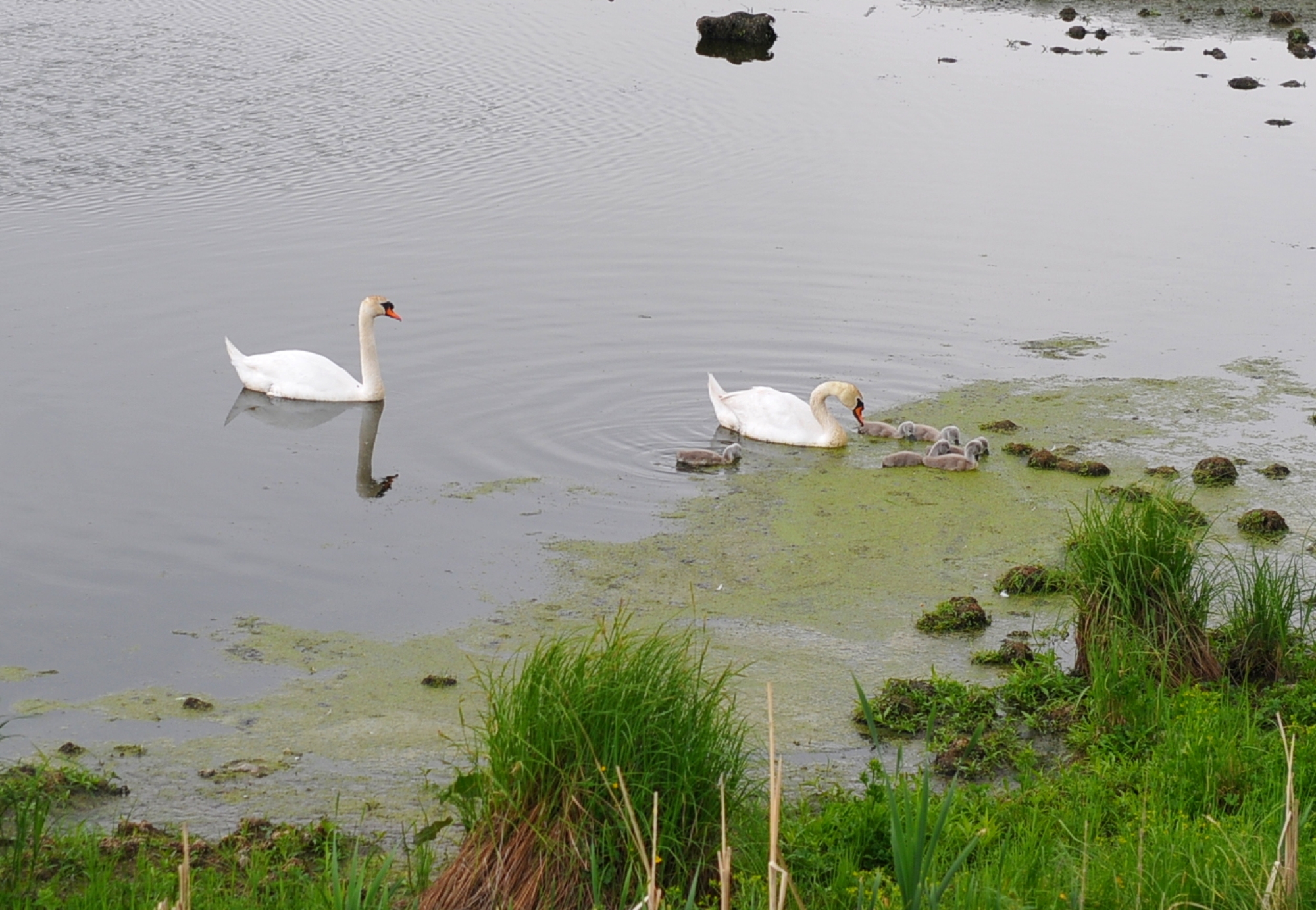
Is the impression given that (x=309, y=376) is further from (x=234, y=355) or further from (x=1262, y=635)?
(x=1262, y=635)

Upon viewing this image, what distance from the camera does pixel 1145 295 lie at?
48.8 feet

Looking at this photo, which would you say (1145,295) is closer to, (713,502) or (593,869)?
(713,502)

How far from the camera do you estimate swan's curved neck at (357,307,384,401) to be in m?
11.4

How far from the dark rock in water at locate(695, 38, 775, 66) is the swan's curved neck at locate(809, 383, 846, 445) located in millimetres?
17586

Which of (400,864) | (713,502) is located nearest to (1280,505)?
(713,502)

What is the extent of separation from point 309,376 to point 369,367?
464mm

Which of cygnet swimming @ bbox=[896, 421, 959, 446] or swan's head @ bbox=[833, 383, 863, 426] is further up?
swan's head @ bbox=[833, 383, 863, 426]

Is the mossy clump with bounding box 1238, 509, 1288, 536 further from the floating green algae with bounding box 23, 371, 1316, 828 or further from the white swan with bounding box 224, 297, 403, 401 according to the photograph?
the white swan with bounding box 224, 297, 403, 401

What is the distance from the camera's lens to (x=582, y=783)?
4.40 m

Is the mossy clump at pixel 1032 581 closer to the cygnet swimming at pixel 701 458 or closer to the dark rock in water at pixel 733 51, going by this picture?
the cygnet swimming at pixel 701 458

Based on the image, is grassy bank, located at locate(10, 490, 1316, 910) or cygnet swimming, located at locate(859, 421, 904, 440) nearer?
grassy bank, located at locate(10, 490, 1316, 910)

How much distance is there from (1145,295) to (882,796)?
35.7 feet

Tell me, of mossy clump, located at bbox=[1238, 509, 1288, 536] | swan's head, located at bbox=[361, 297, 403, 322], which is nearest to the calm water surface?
swan's head, located at bbox=[361, 297, 403, 322]

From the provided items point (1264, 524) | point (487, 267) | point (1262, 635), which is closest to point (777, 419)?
point (1264, 524)
